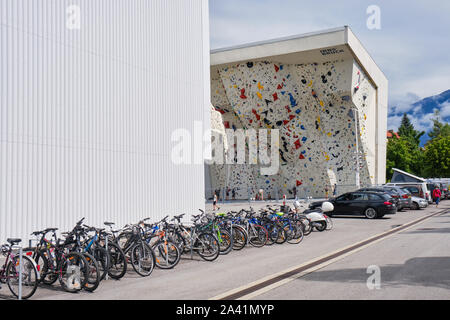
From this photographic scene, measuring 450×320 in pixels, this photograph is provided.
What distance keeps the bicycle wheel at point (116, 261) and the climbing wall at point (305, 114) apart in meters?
38.0

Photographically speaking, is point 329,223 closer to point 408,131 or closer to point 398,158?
point 398,158

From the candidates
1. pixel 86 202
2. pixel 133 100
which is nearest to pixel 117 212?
pixel 86 202

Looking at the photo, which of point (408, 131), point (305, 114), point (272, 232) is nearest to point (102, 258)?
point (272, 232)

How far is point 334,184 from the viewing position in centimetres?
4369

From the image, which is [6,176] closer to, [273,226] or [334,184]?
[273,226]

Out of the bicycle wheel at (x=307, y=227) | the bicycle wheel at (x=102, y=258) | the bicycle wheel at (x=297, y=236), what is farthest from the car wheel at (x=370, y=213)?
the bicycle wheel at (x=102, y=258)

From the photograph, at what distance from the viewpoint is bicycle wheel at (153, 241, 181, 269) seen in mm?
9164

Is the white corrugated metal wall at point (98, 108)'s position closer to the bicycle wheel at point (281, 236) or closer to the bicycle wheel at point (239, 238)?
the bicycle wheel at point (239, 238)

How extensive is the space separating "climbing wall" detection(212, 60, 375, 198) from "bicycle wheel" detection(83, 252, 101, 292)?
128 ft

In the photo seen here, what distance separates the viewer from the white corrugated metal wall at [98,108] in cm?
1205

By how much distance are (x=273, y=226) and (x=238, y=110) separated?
3625 centimetres

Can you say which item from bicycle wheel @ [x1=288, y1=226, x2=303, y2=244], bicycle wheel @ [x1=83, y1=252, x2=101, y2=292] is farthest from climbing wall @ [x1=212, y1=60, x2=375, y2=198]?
bicycle wheel @ [x1=83, y1=252, x2=101, y2=292]

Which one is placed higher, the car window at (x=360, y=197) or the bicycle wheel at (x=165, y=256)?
the car window at (x=360, y=197)

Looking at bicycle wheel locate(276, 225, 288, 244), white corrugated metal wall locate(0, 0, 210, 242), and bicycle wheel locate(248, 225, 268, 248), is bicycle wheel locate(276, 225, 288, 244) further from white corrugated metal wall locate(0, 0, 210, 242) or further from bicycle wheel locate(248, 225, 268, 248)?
white corrugated metal wall locate(0, 0, 210, 242)
